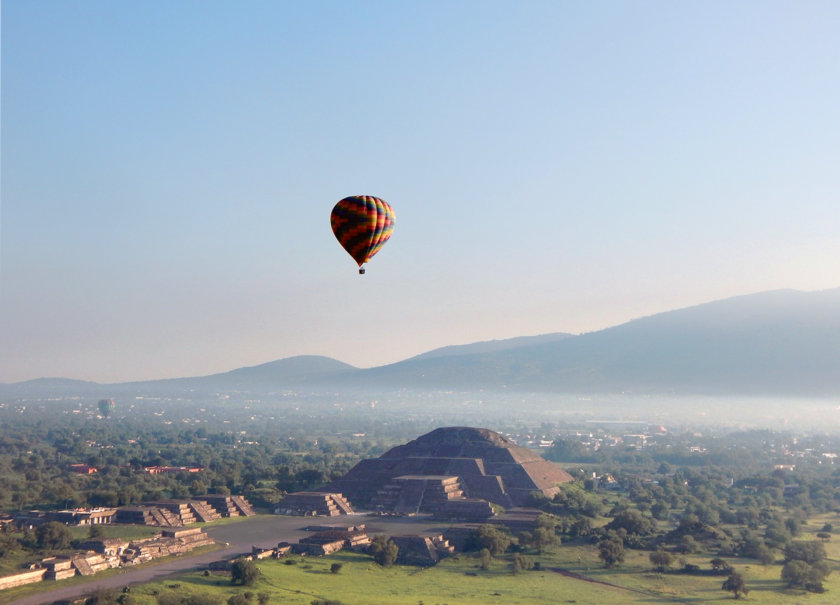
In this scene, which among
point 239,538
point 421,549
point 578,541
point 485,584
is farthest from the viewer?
point 239,538

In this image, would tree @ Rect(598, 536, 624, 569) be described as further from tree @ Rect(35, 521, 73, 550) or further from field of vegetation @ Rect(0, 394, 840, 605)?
tree @ Rect(35, 521, 73, 550)

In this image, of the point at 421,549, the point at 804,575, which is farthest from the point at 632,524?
the point at 421,549

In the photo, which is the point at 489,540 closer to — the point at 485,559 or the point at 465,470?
the point at 485,559

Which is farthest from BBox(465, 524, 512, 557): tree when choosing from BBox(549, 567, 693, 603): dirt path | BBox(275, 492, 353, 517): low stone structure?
BBox(275, 492, 353, 517): low stone structure

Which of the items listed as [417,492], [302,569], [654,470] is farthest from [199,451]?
[302,569]

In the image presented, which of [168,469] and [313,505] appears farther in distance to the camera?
[168,469]

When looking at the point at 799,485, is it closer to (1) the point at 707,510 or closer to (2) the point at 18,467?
(1) the point at 707,510

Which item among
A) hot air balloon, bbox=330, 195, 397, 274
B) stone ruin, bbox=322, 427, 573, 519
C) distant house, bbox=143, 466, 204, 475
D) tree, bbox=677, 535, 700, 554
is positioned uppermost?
hot air balloon, bbox=330, 195, 397, 274

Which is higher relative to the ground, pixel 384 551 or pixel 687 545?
pixel 384 551
